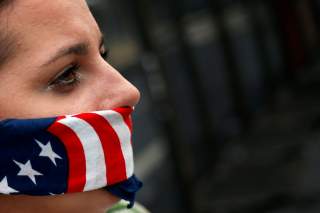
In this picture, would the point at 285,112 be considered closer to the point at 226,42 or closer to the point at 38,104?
the point at 226,42

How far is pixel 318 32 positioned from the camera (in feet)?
36.5

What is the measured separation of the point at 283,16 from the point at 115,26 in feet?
20.8

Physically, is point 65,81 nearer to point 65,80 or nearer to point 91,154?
point 65,80

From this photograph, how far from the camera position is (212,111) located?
281 inches

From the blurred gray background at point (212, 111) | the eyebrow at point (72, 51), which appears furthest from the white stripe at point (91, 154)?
the blurred gray background at point (212, 111)

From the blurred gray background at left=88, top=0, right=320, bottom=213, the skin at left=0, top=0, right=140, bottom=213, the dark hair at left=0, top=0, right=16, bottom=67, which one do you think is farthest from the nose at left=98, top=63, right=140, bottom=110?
the blurred gray background at left=88, top=0, right=320, bottom=213

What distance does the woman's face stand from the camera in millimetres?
1345

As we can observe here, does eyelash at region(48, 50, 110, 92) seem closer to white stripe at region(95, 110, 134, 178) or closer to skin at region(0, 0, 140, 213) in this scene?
skin at region(0, 0, 140, 213)

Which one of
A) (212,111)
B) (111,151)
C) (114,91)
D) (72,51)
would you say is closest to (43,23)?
(72,51)

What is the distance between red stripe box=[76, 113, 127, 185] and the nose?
4cm

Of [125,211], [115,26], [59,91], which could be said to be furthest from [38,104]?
[115,26]

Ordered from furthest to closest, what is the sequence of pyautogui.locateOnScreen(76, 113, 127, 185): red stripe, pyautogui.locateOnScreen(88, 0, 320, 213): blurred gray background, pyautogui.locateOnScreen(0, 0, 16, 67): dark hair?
pyautogui.locateOnScreen(88, 0, 320, 213): blurred gray background
pyautogui.locateOnScreen(76, 113, 127, 185): red stripe
pyautogui.locateOnScreen(0, 0, 16, 67): dark hair

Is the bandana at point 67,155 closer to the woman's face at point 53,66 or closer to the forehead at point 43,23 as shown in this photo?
the woman's face at point 53,66

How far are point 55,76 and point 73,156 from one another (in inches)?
7.5
